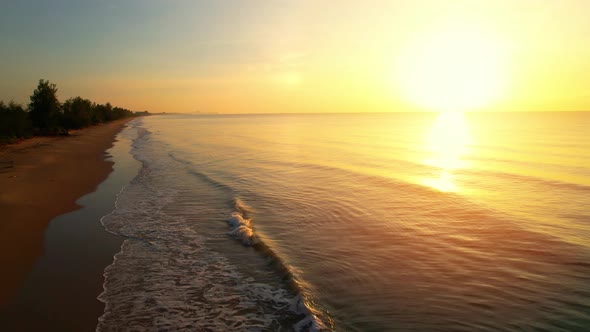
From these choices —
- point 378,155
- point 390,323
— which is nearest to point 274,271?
point 390,323

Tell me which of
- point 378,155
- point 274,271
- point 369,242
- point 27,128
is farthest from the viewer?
point 27,128

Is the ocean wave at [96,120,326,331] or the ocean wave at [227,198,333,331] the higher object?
the ocean wave at [227,198,333,331]

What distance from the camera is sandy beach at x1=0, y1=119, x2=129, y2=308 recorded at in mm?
8812

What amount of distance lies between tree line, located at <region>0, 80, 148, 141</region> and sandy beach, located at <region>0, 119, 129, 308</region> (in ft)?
35.2

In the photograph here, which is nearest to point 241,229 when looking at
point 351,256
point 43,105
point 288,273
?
point 288,273

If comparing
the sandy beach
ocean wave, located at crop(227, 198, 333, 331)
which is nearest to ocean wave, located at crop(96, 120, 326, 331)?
ocean wave, located at crop(227, 198, 333, 331)

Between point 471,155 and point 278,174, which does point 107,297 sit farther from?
point 471,155

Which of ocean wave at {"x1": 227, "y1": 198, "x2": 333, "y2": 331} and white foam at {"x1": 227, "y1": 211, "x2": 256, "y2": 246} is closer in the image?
ocean wave at {"x1": 227, "y1": 198, "x2": 333, "y2": 331}

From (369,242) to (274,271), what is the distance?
3394mm

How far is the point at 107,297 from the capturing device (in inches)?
288

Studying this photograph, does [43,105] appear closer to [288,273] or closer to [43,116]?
[43,116]

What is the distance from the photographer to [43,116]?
55906mm

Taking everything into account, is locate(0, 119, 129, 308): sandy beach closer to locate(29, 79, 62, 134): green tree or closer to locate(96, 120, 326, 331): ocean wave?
locate(96, 120, 326, 331): ocean wave

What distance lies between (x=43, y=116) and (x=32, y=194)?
49388 millimetres
